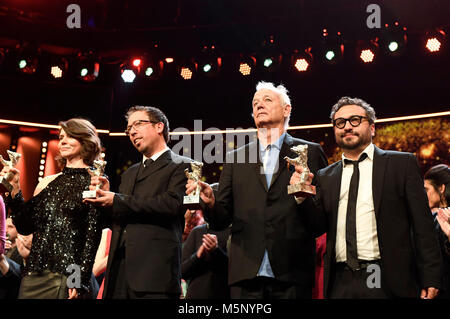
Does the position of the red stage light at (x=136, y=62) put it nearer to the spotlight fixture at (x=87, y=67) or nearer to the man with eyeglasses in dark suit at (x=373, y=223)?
the spotlight fixture at (x=87, y=67)

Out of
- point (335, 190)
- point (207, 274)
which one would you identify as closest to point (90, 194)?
point (335, 190)

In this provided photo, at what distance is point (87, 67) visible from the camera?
7.15 metres

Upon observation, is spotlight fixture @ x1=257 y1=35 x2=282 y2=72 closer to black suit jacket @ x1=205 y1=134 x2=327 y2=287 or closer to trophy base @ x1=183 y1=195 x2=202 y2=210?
black suit jacket @ x1=205 y1=134 x2=327 y2=287

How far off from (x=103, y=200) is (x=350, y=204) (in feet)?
4.82

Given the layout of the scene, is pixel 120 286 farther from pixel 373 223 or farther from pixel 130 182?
pixel 373 223

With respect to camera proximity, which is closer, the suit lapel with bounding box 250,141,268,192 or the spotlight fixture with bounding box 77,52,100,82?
the suit lapel with bounding box 250,141,268,192

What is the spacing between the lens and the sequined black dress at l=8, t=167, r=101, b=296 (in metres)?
3.25

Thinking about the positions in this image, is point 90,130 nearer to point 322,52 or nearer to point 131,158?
point 322,52

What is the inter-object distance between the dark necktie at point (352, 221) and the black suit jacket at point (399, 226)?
3.5 inches

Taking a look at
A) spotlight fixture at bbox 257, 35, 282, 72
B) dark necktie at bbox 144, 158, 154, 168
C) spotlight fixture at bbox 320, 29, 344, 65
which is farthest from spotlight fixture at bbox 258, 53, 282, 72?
dark necktie at bbox 144, 158, 154, 168

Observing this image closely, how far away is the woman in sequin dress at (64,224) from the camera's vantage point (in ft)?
10.5

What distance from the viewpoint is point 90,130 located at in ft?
12.0

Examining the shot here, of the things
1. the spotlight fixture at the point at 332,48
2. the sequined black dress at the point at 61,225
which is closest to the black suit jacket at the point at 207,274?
Result: the sequined black dress at the point at 61,225

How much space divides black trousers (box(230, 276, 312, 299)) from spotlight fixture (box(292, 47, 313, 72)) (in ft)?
13.8
